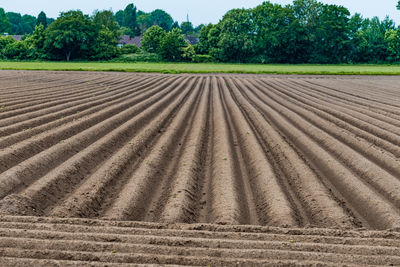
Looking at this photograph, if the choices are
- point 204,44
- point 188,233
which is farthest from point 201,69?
point 188,233

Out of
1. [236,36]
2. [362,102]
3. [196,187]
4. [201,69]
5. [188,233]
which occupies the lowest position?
[196,187]

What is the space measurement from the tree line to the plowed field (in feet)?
175

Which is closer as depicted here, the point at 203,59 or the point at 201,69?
the point at 201,69

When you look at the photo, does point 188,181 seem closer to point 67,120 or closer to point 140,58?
point 67,120

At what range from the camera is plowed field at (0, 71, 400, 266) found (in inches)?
177

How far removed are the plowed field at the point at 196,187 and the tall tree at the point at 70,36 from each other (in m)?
53.4

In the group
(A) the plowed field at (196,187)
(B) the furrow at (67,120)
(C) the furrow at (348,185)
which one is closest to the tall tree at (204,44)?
(B) the furrow at (67,120)

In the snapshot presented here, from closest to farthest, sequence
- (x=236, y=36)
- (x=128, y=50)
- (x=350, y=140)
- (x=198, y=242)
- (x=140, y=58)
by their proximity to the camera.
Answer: (x=198, y=242), (x=350, y=140), (x=140, y=58), (x=236, y=36), (x=128, y=50)

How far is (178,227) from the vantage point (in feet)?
17.2

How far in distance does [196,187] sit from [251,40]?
203ft

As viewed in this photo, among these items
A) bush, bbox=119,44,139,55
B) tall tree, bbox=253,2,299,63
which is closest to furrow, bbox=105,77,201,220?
tall tree, bbox=253,2,299,63

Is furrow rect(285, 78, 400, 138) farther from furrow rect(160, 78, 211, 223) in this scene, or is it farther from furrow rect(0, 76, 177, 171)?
furrow rect(0, 76, 177, 171)

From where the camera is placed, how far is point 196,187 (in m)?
7.15

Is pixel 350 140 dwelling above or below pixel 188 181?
above
